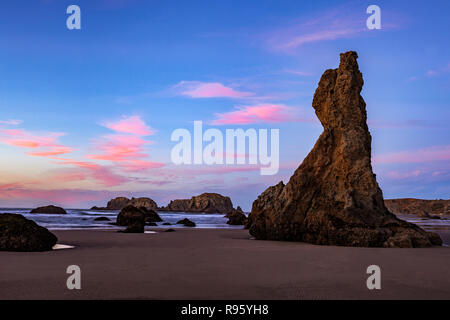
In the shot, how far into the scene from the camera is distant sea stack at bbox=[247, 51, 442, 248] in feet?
50.8

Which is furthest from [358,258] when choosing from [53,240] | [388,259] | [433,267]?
[53,240]

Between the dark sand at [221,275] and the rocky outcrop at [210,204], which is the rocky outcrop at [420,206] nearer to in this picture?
the rocky outcrop at [210,204]

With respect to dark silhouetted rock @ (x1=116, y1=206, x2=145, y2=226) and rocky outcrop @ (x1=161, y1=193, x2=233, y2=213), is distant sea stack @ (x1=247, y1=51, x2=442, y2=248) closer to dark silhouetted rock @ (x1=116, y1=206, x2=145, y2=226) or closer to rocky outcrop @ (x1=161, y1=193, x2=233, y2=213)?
dark silhouetted rock @ (x1=116, y1=206, x2=145, y2=226)

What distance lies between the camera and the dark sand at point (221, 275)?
657 cm

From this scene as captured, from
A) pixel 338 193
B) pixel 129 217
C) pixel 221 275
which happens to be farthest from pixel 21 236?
pixel 129 217

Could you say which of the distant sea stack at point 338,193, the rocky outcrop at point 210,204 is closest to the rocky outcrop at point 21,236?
the distant sea stack at point 338,193

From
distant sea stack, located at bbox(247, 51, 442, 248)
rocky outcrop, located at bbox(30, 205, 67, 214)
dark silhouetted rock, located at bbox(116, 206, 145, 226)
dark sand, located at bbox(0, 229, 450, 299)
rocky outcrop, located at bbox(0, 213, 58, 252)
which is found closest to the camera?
dark sand, located at bbox(0, 229, 450, 299)

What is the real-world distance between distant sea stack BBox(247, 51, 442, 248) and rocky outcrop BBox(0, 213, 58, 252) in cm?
Result: 928

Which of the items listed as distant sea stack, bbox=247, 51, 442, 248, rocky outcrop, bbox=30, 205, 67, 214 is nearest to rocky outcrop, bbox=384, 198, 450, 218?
rocky outcrop, bbox=30, 205, 67, 214

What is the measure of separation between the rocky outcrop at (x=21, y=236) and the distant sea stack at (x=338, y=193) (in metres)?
9.28

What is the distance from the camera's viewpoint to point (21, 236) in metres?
12.2

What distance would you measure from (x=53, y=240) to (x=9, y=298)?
748cm

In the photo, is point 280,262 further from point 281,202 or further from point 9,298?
point 281,202
